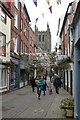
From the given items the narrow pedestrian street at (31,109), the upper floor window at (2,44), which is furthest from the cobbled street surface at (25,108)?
the upper floor window at (2,44)

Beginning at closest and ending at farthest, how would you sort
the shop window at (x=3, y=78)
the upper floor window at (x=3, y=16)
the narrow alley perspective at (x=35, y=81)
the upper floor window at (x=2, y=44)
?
1. the narrow alley perspective at (x=35, y=81)
2. the upper floor window at (x=2, y=44)
3. the upper floor window at (x=3, y=16)
4. the shop window at (x=3, y=78)

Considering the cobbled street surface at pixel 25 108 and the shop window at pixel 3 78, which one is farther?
the shop window at pixel 3 78

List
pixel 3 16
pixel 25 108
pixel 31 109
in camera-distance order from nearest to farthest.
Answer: pixel 31 109
pixel 25 108
pixel 3 16

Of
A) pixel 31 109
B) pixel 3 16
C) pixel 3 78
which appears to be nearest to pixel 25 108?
pixel 31 109

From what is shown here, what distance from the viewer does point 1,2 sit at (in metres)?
21.8

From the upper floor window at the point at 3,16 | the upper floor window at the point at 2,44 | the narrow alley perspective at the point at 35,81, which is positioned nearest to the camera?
the narrow alley perspective at the point at 35,81

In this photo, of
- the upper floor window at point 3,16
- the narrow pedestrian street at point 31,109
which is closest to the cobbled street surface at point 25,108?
the narrow pedestrian street at point 31,109

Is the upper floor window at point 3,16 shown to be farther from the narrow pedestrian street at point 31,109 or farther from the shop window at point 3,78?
the narrow pedestrian street at point 31,109

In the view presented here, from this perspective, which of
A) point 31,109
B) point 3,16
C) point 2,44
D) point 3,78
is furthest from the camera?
point 3,78

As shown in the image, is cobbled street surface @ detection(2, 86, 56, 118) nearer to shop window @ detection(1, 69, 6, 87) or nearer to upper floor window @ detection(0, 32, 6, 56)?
shop window @ detection(1, 69, 6, 87)

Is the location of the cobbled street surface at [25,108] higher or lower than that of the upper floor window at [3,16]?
lower

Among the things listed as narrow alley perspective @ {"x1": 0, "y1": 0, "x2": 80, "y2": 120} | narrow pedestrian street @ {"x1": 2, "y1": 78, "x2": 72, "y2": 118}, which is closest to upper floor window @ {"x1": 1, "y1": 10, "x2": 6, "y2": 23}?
narrow alley perspective @ {"x1": 0, "y1": 0, "x2": 80, "y2": 120}

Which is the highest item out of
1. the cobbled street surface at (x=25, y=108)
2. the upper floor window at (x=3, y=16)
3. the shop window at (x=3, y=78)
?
the upper floor window at (x=3, y=16)

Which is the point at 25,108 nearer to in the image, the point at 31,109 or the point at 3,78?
the point at 31,109
